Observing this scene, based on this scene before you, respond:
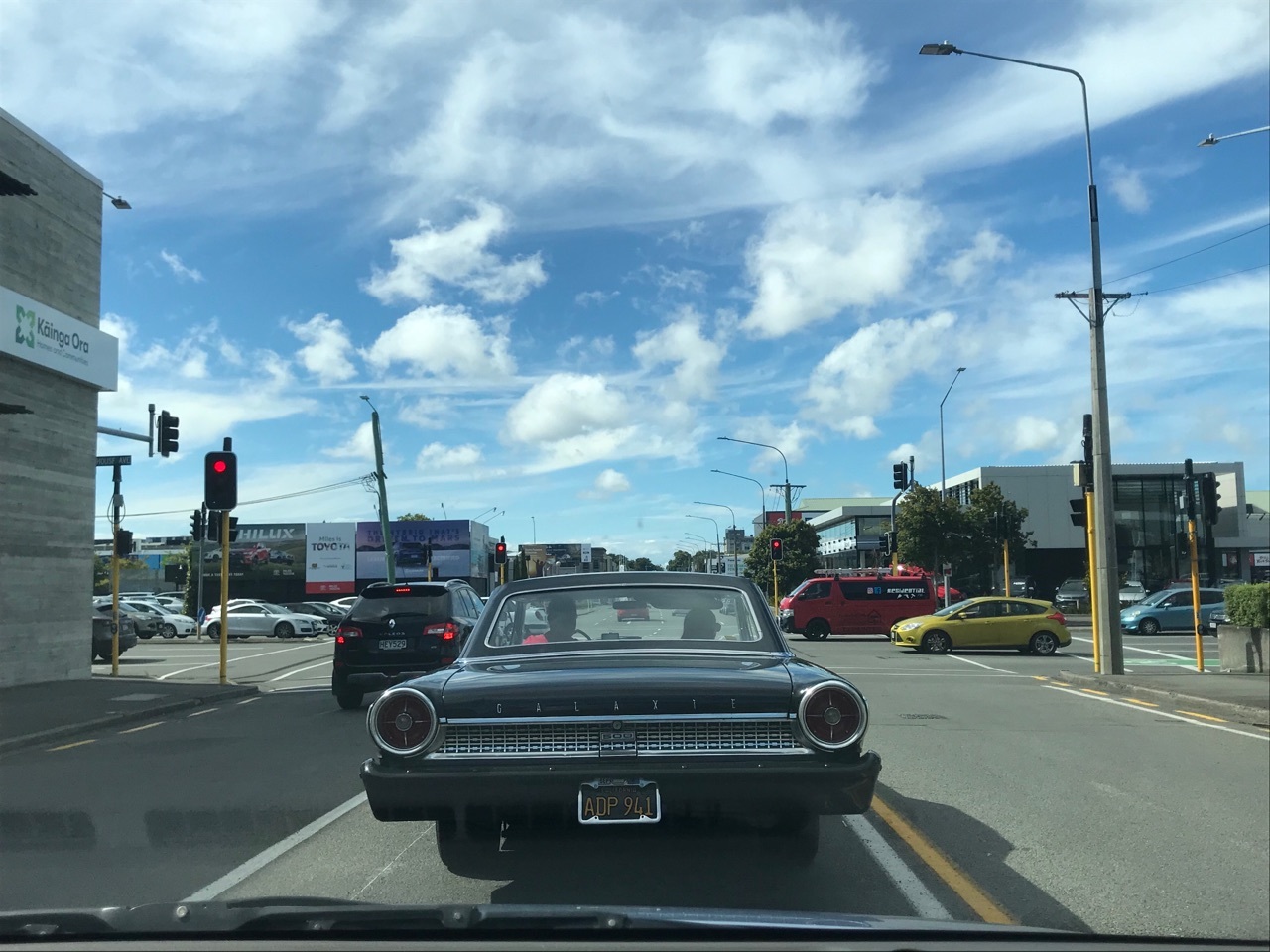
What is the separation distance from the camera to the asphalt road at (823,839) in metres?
5.27

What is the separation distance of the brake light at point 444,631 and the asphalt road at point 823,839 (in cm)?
217

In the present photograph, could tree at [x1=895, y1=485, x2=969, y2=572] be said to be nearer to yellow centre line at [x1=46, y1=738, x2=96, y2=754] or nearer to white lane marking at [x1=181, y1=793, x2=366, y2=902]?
yellow centre line at [x1=46, y1=738, x2=96, y2=754]

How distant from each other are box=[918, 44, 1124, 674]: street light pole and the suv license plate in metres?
16.0

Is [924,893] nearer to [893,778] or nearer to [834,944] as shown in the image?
[834,944]

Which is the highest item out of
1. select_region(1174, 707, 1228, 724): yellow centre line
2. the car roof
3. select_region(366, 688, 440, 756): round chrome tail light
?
the car roof

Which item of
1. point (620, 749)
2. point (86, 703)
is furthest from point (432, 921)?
point (86, 703)

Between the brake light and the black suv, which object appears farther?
the brake light

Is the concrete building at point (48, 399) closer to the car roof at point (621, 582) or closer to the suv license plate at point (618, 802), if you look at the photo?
the car roof at point (621, 582)

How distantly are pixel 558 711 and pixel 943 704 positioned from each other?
A: 10752 mm

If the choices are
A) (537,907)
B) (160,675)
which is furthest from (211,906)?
(160,675)

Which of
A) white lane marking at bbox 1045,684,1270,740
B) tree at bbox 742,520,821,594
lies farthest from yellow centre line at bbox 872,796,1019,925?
tree at bbox 742,520,821,594

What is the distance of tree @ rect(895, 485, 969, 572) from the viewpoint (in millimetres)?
45500

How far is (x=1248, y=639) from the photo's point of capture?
19.1m

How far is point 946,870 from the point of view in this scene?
576 cm
